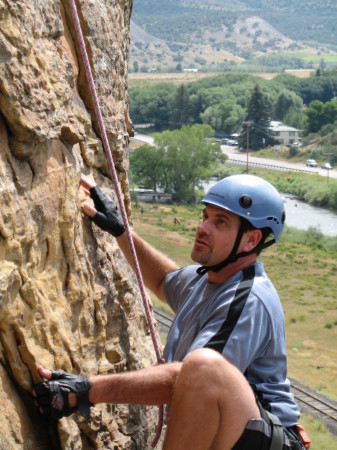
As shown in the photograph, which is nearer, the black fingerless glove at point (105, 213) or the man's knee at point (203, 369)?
the man's knee at point (203, 369)

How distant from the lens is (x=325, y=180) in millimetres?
74625

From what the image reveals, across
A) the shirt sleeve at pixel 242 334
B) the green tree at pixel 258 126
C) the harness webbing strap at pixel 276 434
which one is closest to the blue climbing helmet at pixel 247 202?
the shirt sleeve at pixel 242 334

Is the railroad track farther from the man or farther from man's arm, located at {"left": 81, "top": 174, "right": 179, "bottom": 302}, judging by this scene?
the man

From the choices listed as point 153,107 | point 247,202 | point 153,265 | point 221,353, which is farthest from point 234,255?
point 153,107

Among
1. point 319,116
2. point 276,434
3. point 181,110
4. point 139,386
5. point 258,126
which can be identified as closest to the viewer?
point 276,434

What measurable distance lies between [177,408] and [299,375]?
65.5ft

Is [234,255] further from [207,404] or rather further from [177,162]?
[177,162]

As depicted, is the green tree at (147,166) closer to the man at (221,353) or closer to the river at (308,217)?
the river at (308,217)

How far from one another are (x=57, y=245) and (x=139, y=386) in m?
0.98

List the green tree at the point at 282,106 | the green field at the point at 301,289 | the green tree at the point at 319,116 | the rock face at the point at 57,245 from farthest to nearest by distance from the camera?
the green tree at the point at 282,106 < the green tree at the point at 319,116 < the green field at the point at 301,289 < the rock face at the point at 57,245

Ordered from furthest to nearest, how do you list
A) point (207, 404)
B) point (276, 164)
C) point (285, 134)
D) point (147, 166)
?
1. point (285, 134)
2. point (276, 164)
3. point (147, 166)
4. point (207, 404)

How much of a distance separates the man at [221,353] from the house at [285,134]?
329ft

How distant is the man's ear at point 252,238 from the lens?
453 cm

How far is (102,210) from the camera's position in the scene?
16.2 ft
